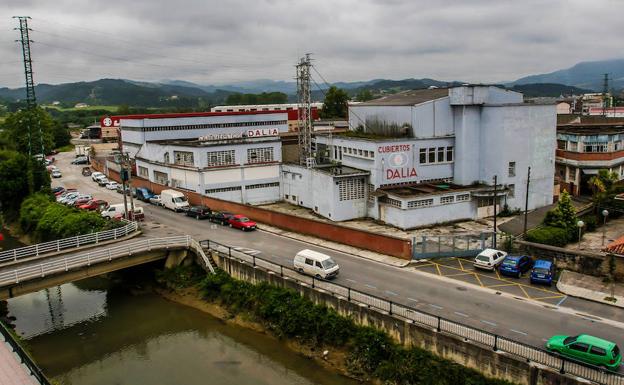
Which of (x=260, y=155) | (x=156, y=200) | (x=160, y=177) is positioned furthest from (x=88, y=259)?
(x=160, y=177)

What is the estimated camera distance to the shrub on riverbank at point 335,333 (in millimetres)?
21891

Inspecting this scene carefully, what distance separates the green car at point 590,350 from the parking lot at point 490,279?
6497 millimetres

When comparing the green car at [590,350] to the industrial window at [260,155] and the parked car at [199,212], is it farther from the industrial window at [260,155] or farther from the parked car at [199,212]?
the industrial window at [260,155]

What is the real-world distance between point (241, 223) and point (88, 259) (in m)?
13.2

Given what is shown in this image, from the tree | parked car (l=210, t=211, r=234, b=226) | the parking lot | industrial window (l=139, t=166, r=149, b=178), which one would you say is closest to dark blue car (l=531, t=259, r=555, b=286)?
the parking lot

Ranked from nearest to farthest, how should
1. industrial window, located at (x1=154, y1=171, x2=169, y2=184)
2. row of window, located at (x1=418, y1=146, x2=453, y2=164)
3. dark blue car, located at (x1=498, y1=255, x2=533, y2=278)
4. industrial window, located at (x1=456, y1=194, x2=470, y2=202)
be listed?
dark blue car, located at (x1=498, y1=255, x2=533, y2=278), industrial window, located at (x1=456, y1=194, x2=470, y2=202), row of window, located at (x1=418, y1=146, x2=453, y2=164), industrial window, located at (x1=154, y1=171, x2=169, y2=184)

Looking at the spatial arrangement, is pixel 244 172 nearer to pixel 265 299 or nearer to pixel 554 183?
pixel 265 299

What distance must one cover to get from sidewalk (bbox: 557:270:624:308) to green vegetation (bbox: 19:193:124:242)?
31352 mm

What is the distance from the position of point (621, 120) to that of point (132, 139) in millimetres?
70831

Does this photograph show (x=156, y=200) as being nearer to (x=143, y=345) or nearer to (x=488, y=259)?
(x=143, y=345)

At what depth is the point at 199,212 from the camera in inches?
1826

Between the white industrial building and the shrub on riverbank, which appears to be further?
the white industrial building

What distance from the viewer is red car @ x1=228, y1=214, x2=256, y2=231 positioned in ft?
137

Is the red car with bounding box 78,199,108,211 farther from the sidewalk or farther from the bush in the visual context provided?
the sidewalk
